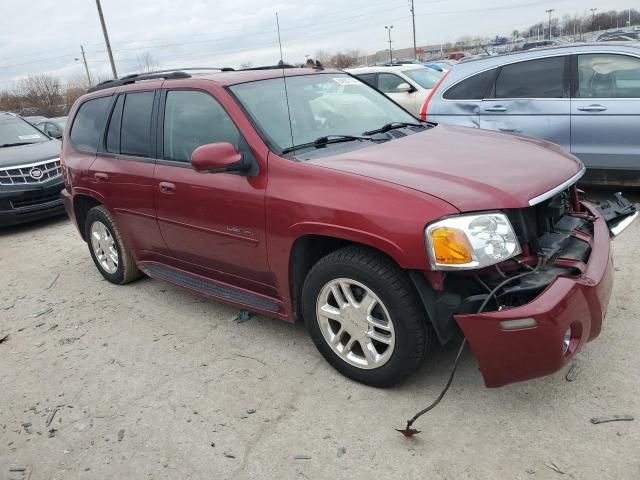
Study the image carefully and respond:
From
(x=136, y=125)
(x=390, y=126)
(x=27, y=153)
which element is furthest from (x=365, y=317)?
(x=27, y=153)

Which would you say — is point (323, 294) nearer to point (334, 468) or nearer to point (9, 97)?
point (334, 468)

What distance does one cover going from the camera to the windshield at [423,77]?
11.4 meters

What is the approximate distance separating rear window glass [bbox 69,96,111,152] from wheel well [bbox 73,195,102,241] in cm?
47

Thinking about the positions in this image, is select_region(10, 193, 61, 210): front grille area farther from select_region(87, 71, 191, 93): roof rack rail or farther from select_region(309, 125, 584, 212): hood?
select_region(309, 125, 584, 212): hood

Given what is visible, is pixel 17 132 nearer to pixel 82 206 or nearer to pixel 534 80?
pixel 82 206

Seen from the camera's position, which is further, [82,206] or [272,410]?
[82,206]

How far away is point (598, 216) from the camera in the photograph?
133 inches

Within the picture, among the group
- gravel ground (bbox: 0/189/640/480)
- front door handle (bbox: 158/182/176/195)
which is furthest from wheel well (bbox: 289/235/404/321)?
front door handle (bbox: 158/182/176/195)

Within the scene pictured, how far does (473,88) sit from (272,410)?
470cm

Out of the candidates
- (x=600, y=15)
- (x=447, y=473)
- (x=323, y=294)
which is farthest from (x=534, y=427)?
(x=600, y=15)

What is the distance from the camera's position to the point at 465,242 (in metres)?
2.52

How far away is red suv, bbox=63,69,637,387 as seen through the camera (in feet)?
8.32

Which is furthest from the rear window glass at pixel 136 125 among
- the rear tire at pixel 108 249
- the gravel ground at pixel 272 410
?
the gravel ground at pixel 272 410

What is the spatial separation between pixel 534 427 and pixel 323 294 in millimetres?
1237
